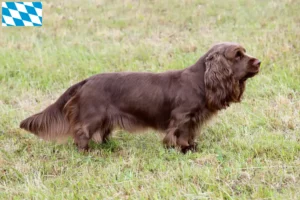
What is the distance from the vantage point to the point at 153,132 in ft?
15.5

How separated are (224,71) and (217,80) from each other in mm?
101

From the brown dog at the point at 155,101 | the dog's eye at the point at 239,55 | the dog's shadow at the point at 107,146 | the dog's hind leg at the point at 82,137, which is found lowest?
the dog's shadow at the point at 107,146

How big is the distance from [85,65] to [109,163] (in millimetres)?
3213

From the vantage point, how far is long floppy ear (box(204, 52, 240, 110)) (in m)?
4.00

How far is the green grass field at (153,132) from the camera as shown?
3.22 metres

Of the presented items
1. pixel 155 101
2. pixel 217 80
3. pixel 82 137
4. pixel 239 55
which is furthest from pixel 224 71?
pixel 82 137

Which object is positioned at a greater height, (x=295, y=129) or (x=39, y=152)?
(x=295, y=129)

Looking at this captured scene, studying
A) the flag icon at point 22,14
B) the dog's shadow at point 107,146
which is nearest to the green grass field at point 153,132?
the dog's shadow at point 107,146

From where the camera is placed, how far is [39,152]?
4141 millimetres

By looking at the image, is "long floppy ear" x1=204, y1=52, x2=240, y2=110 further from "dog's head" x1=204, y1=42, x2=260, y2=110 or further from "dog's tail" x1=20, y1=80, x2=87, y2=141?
"dog's tail" x1=20, y1=80, x2=87, y2=141

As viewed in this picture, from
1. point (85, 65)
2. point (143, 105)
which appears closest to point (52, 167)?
point (143, 105)

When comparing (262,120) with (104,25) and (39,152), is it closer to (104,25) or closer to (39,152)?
(39,152)

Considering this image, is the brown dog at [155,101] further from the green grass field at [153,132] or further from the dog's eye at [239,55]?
the green grass field at [153,132]

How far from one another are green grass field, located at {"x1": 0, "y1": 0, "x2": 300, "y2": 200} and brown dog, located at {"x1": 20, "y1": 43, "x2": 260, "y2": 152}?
18 cm
